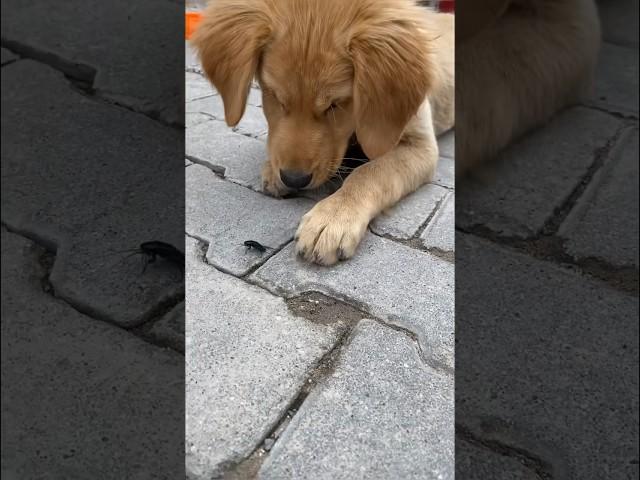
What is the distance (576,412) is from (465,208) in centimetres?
19

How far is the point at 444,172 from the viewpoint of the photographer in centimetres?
94

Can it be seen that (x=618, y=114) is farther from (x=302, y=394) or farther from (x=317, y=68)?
(x=317, y=68)

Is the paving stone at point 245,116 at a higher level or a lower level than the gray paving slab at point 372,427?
higher

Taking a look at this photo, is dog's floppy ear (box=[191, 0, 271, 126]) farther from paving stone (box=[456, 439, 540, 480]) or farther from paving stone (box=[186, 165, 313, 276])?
paving stone (box=[456, 439, 540, 480])

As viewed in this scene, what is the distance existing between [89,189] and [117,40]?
0.22 metres

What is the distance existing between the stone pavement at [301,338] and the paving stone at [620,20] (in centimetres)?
28

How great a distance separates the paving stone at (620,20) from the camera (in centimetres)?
42

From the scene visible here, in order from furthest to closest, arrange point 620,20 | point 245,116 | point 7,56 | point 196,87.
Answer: point 245,116 < point 196,87 < point 7,56 < point 620,20

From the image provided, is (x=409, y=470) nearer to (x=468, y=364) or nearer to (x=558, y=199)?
(x=468, y=364)

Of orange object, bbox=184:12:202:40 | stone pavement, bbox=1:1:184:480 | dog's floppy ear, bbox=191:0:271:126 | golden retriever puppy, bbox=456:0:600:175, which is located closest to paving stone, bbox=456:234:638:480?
golden retriever puppy, bbox=456:0:600:175

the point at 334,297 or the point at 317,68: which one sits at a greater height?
the point at 317,68

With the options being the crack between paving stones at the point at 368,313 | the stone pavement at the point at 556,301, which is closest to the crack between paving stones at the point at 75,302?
the crack between paving stones at the point at 368,313

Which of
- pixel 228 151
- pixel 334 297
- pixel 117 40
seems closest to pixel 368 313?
pixel 334 297

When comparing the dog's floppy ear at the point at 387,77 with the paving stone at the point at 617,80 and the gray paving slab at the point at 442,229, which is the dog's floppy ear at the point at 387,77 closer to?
the gray paving slab at the point at 442,229
